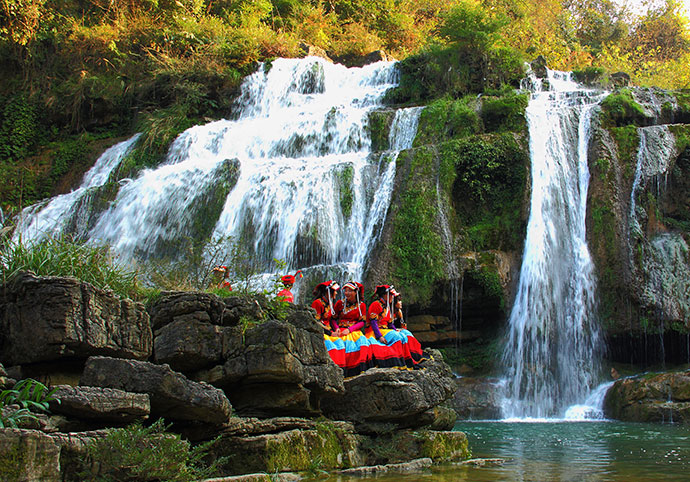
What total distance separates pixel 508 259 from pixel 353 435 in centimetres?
970

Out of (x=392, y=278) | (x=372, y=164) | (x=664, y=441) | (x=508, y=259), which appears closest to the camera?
(x=664, y=441)

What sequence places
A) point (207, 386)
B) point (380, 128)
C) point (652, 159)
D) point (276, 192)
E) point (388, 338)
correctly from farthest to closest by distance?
point (380, 128) < point (276, 192) < point (652, 159) < point (388, 338) < point (207, 386)

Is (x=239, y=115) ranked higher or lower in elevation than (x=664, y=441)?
higher

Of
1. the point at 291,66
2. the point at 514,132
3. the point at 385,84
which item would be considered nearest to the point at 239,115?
the point at 291,66

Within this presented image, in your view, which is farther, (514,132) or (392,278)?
(514,132)

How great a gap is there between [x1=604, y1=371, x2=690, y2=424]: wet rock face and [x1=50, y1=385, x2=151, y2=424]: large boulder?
10.9 metres

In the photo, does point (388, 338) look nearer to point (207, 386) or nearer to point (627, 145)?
point (207, 386)

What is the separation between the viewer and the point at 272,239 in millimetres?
15281

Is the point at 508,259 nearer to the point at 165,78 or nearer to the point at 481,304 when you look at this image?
the point at 481,304

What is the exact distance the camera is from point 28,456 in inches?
133

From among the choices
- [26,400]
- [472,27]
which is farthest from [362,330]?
[472,27]

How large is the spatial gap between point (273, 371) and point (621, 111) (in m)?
14.5

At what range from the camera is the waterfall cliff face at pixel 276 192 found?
49.6ft

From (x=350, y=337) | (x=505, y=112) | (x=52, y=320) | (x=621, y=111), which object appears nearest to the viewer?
(x=52, y=320)
